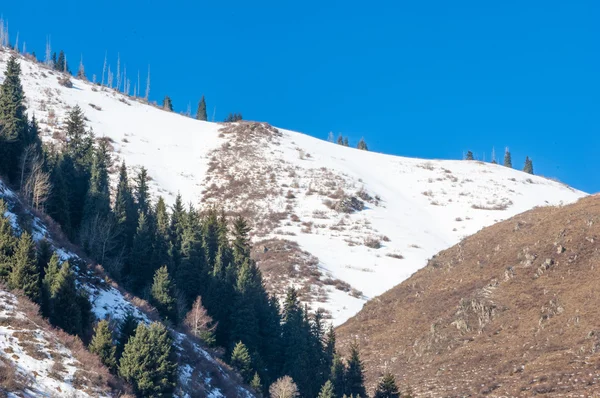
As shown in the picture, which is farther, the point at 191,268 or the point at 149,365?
the point at 191,268

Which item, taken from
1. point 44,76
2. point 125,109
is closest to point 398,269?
point 125,109

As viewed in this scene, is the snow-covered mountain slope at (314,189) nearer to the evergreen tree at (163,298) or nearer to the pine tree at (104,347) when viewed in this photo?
the evergreen tree at (163,298)

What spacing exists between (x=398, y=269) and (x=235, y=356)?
44.7 metres

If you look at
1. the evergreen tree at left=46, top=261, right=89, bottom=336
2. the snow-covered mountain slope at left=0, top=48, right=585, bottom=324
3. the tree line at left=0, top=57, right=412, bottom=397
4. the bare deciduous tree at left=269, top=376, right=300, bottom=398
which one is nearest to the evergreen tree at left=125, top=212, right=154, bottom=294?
the tree line at left=0, top=57, right=412, bottom=397

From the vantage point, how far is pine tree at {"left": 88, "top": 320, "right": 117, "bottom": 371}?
2742 centimetres

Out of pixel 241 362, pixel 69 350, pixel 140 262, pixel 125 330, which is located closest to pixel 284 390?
pixel 241 362

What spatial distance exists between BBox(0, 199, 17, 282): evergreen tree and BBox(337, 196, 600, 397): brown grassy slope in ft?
94.2

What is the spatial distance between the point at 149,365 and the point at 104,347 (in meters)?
2.35

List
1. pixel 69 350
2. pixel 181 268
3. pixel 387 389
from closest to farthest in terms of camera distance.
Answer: pixel 69 350 → pixel 387 389 → pixel 181 268

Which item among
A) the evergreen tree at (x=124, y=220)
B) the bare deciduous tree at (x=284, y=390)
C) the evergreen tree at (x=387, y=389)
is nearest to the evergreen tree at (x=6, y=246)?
the bare deciduous tree at (x=284, y=390)

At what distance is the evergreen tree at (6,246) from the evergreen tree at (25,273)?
0.35 m

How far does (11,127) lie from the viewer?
50.5 metres

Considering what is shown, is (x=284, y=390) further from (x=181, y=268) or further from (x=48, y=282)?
(x=181, y=268)

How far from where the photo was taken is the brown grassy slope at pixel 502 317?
1521 inches
